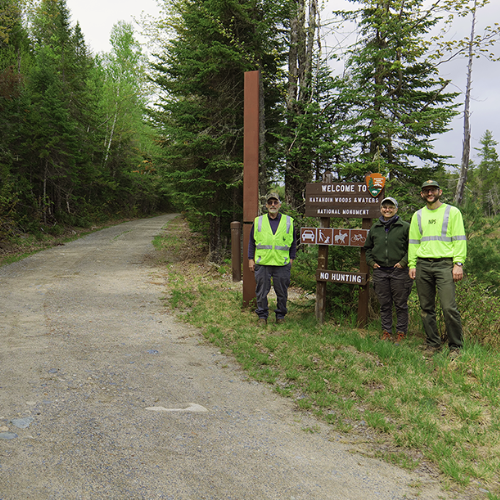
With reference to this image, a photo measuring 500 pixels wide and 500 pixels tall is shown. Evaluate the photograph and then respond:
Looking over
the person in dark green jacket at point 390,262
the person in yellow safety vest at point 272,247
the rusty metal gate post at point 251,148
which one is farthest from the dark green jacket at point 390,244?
the rusty metal gate post at point 251,148

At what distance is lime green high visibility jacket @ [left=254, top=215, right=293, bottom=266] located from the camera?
22.1 feet

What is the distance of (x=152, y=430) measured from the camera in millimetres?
3551

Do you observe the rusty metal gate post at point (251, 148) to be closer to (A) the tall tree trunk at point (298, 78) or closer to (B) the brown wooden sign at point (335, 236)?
(B) the brown wooden sign at point (335, 236)

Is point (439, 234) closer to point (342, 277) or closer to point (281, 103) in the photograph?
point (342, 277)

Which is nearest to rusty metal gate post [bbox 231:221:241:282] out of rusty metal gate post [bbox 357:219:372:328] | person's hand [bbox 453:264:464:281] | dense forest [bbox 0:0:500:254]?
dense forest [bbox 0:0:500:254]

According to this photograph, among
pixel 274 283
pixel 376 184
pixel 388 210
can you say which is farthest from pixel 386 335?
pixel 376 184

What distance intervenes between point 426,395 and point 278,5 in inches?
445

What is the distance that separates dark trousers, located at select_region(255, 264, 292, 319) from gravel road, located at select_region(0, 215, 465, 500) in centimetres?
126

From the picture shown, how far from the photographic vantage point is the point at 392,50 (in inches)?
442

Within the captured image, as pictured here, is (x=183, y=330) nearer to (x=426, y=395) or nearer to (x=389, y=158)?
(x=426, y=395)

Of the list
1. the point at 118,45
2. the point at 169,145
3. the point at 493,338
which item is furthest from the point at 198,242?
the point at 118,45

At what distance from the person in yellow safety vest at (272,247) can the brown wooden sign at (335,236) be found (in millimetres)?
277

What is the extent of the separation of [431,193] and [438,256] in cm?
84

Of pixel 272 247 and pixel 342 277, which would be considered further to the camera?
pixel 272 247
